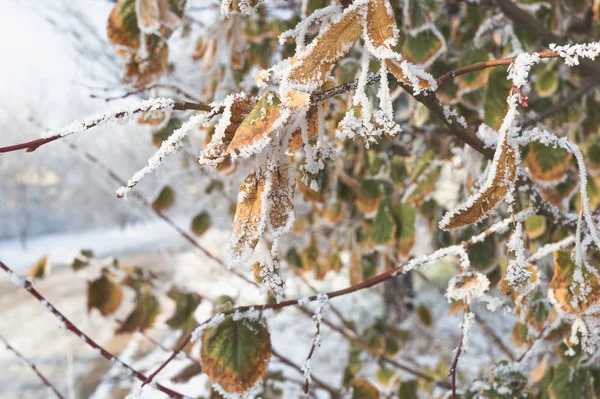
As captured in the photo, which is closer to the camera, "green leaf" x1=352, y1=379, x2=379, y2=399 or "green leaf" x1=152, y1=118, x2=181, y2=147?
"green leaf" x1=352, y1=379, x2=379, y2=399

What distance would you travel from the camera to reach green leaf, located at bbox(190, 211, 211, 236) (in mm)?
1546

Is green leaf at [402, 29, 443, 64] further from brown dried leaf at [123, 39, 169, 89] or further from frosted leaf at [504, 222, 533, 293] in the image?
frosted leaf at [504, 222, 533, 293]

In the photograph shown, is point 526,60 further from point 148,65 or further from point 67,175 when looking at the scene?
point 67,175

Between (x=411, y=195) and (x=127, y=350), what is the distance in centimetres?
577

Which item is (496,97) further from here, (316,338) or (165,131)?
(165,131)

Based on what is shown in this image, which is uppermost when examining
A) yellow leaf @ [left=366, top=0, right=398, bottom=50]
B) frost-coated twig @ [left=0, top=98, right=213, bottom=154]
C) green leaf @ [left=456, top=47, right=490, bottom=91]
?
green leaf @ [left=456, top=47, right=490, bottom=91]

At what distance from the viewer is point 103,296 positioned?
1.11 m

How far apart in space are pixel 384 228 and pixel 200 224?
79 cm

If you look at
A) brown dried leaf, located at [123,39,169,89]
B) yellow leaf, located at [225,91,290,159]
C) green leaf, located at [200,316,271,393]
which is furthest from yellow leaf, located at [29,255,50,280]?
yellow leaf, located at [225,91,290,159]

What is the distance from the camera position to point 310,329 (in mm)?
4559

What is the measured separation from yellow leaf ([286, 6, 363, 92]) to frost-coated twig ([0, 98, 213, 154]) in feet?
0.34

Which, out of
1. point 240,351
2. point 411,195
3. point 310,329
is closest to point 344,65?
point 411,195

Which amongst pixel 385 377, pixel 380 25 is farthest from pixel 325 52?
pixel 385 377

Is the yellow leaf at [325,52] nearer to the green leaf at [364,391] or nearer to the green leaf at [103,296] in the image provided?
the green leaf at [364,391]
